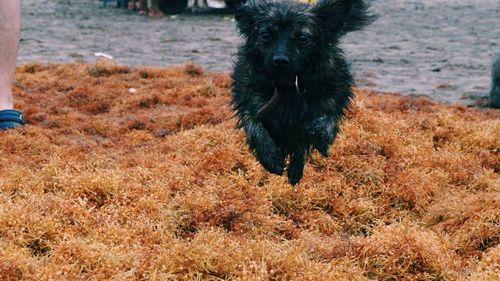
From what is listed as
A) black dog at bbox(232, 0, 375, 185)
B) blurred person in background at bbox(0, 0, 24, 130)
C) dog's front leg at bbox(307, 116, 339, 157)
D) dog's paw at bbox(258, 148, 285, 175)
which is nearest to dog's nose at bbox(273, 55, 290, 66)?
black dog at bbox(232, 0, 375, 185)

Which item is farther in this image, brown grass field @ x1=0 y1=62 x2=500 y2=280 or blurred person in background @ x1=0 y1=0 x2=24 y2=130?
blurred person in background @ x1=0 y1=0 x2=24 y2=130

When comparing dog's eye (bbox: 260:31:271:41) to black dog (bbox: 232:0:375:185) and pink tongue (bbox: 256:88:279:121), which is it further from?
pink tongue (bbox: 256:88:279:121)

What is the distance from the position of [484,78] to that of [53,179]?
6554 millimetres

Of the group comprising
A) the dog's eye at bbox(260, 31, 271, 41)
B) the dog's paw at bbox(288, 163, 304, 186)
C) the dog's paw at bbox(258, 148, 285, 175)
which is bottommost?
the dog's paw at bbox(288, 163, 304, 186)

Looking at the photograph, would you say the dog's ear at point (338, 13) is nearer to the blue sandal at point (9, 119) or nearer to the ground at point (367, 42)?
the blue sandal at point (9, 119)

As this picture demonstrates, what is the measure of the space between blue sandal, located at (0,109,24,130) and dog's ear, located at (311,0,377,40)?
3440 mm

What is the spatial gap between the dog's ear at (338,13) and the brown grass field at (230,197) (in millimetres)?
1242

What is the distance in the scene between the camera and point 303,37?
3396 mm

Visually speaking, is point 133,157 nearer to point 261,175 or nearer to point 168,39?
point 261,175

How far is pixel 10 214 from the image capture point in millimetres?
4211

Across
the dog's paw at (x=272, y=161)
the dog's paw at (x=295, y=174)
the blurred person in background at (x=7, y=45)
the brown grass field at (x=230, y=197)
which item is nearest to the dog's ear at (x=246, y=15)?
the dog's paw at (x=272, y=161)

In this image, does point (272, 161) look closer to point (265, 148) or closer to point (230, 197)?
point (265, 148)

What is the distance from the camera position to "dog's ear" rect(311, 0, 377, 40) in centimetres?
351

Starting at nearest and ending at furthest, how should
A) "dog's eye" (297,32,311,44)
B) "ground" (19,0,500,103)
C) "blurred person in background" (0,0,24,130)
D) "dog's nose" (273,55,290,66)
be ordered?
"dog's nose" (273,55,290,66), "dog's eye" (297,32,311,44), "blurred person in background" (0,0,24,130), "ground" (19,0,500,103)
